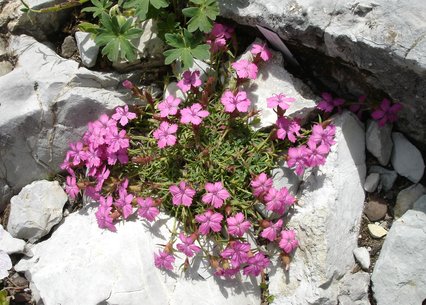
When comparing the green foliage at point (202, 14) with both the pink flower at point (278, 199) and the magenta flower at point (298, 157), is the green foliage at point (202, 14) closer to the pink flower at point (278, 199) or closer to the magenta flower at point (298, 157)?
the magenta flower at point (298, 157)

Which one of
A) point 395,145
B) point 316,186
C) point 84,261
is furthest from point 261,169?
point 84,261

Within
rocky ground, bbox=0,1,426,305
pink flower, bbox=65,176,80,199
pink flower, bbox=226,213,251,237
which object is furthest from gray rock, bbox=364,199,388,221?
pink flower, bbox=65,176,80,199

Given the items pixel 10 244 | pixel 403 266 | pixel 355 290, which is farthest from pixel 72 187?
pixel 403 266

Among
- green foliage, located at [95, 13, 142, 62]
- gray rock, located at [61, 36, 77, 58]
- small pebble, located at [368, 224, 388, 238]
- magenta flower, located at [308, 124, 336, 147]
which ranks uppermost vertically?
green foliage, located at [95, 13, 142, 62]

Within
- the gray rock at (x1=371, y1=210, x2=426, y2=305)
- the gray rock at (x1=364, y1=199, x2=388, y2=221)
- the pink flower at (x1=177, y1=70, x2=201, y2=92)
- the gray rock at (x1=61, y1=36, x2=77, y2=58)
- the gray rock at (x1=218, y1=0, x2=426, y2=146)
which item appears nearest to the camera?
the gray rock at (x1=218, y1=0, x2=426, y2=146)

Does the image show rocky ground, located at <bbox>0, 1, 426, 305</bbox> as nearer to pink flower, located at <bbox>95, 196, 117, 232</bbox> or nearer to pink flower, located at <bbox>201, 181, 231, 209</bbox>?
pink flower, located at <bbox>95, 196, 117, 232</bbox>

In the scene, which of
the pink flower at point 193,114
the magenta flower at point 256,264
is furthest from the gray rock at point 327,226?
the pink flower at point 193,114

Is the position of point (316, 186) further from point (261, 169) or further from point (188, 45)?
point (188, 45)
